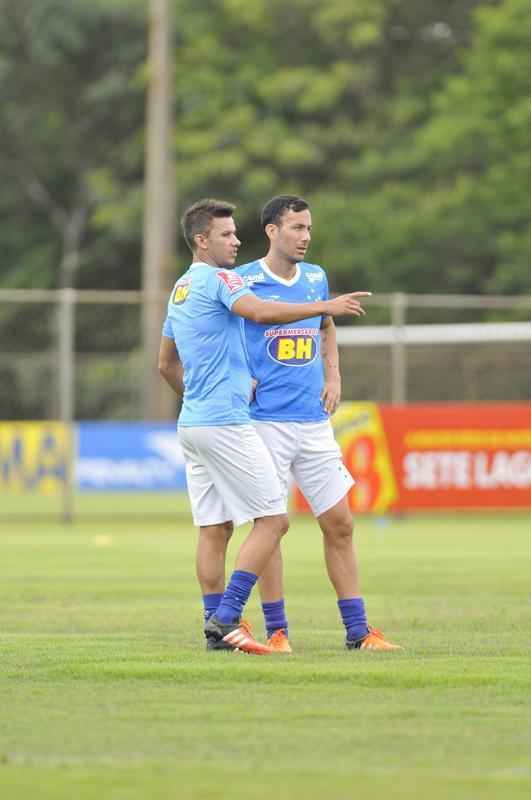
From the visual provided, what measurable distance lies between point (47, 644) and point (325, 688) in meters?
2.26

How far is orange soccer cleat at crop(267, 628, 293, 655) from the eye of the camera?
33.6 ft

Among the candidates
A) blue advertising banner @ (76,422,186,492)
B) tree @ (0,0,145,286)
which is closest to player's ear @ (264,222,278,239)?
blue advertising banner @ (76,422,186,492)

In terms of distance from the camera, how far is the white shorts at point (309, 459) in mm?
10359

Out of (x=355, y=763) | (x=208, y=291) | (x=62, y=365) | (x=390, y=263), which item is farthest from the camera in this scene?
(x=390, y=263)

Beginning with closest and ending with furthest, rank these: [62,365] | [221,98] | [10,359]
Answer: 1. [62,365]
2. [10,359]
3. [221,98]

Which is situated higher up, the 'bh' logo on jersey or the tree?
the tree

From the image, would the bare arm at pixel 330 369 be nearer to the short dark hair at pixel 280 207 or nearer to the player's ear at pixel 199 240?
the short dark hair at pixel 280 207

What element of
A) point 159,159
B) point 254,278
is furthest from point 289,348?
point 159,159

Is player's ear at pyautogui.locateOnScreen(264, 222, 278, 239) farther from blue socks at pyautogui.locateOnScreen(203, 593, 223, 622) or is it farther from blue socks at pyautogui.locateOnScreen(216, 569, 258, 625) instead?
blue socks at pyautogui.locateOnScreen(203, 593, 223, 622)

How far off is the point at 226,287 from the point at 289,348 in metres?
0.57

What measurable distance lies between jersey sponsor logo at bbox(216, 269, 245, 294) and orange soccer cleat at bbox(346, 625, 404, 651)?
1.80 m

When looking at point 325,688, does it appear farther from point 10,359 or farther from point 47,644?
point 10,359

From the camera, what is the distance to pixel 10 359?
98.7ft

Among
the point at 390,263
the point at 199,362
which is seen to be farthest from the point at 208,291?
the point at 390,263
